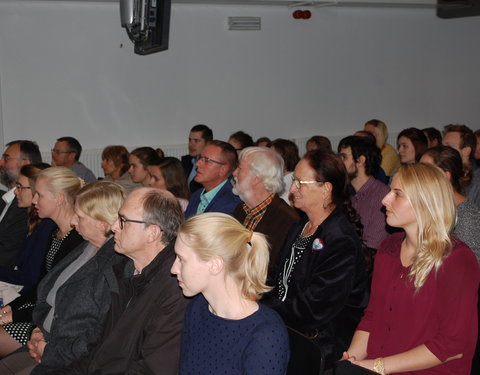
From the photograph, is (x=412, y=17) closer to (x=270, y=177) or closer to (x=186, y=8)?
(x=186, y=8)

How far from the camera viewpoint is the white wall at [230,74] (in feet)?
23.8

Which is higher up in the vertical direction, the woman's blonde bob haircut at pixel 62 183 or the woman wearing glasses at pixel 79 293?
the woman's blonde bob haircut at pixel 62 183

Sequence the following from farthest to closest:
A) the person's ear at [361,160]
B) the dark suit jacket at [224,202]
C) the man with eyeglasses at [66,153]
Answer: the man with eyeglasses at [66,153]
the person's ear at [361,160]
the dark suit jacket at [224,202]

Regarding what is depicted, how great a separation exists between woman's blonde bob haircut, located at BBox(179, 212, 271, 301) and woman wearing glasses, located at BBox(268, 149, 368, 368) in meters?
0.63

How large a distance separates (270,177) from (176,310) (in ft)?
4.70

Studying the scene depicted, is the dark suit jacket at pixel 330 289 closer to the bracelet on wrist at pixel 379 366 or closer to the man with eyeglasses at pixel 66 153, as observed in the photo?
Answer: the bracelet on wrist at pixel 379 366

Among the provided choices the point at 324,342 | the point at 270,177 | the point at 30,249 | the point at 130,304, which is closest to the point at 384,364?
the point at 324,342

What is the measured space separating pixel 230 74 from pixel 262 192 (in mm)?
5094

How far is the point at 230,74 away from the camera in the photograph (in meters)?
8.38

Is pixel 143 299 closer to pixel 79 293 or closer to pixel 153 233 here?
pixel 153 233

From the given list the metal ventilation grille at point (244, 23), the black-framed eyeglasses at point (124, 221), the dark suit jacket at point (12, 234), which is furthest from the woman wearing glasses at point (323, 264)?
the metal ventilation grille at point (244, 23)

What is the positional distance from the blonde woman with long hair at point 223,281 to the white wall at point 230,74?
229 inches

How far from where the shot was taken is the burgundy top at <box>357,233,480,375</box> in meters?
2.10

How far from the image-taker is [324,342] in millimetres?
2588
